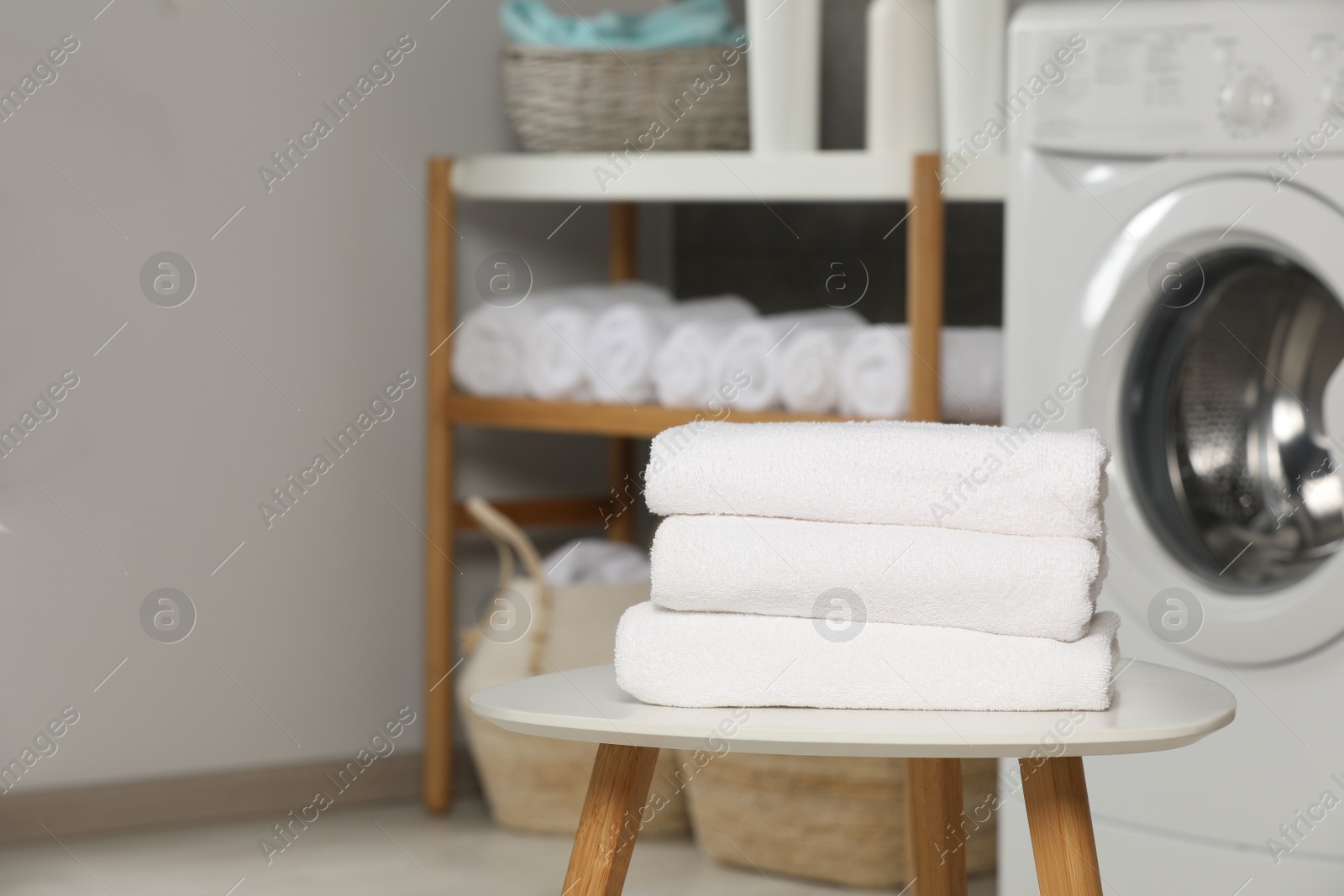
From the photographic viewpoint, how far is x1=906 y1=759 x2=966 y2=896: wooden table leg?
105 centimetres

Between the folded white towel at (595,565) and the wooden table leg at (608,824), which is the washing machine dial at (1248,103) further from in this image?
the folded white towel at (595,565)

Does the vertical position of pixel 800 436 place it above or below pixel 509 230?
above

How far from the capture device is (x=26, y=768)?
1963 millimetres

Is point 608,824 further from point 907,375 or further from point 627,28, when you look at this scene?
point 627,28

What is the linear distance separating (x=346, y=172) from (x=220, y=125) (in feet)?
0.61

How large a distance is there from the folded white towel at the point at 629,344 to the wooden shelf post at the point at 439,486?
0.88 ft

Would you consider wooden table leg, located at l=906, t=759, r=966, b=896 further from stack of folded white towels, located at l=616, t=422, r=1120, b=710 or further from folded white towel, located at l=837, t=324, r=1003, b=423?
folded white towel, located at l=837, t=324, r=1003, b=423

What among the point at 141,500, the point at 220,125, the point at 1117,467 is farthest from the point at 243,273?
the point at 1117,467

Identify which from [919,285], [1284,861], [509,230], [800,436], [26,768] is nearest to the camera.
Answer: [800,436]

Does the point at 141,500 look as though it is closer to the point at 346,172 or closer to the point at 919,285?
the point at 346,172

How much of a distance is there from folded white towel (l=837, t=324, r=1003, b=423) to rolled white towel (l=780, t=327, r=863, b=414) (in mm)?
19

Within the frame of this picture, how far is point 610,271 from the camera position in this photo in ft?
8.06

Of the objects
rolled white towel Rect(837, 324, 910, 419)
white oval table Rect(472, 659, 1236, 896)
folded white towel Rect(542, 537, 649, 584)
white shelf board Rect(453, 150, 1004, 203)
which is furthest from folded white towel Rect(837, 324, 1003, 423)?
white oval table Rect(472, 659, 1236, 896)

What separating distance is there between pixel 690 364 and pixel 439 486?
1.59ft
